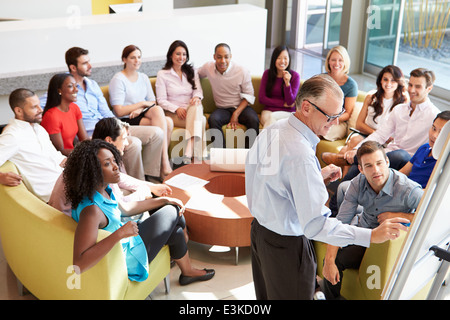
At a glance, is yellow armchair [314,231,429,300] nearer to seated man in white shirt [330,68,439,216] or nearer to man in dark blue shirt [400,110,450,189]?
man in dark blue shirt [400,110,450,189]

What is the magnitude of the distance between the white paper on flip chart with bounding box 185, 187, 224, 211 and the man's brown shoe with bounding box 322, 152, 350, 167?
1.13m

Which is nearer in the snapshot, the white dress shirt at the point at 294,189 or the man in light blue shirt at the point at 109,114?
the white dress shirt at the point at 294,189

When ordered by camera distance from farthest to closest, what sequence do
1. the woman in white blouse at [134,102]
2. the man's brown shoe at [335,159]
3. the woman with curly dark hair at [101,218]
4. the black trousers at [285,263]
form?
the woman in white blouse at [134,102]
the man's brown shoe at [335,159]
the woman with curly dark hair at [101,218]
the black trousers at [285,263]

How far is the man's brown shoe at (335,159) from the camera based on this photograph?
4.17 meters

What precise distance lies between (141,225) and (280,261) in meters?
1.02

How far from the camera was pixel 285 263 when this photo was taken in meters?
2.21

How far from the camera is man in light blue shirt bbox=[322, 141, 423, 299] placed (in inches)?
110

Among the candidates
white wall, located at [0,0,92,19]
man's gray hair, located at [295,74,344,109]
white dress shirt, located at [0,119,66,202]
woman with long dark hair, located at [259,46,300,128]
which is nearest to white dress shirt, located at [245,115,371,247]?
man's gray hair, located at [295,74,344,109]

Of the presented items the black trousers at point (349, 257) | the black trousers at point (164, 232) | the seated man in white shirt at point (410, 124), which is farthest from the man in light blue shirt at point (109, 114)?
the black trousers at point (349, 257)

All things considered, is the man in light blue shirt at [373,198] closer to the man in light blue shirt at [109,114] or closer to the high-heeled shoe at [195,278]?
the high-heeled shoe at [195,278]

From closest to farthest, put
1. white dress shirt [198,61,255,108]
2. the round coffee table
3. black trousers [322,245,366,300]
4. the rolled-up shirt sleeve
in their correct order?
the rolled-up shirt sleeve < black trousers [322,245,366,300] < the round coffee table < white dress shirt [198,61,255,108]

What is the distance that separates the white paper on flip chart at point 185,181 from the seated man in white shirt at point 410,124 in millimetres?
1182

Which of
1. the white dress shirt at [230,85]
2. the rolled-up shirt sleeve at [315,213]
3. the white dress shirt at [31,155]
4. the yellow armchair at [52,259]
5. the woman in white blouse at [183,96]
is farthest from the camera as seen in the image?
the white dress shirt at [230,85]

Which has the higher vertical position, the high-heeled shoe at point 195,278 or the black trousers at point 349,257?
the black trousers at point 349,257
